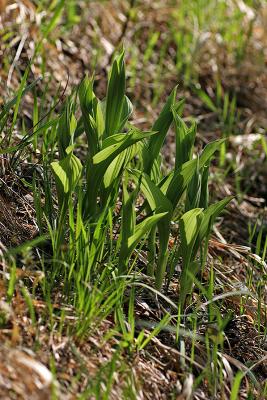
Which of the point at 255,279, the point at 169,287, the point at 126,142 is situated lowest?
the point at 255,279

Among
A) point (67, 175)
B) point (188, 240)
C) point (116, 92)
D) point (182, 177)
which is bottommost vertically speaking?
point (188, 240)

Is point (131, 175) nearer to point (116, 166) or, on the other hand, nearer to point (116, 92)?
point (116, 166)

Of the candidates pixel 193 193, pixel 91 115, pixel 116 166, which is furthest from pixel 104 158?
pixel 193 193

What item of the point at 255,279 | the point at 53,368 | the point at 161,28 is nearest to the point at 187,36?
the point at 161,28

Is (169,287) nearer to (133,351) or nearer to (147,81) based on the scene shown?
(133,351)

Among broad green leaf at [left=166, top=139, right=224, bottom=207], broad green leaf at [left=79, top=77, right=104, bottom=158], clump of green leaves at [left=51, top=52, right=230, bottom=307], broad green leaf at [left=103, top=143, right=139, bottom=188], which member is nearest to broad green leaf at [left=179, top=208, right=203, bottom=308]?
clump of green leaves at [left=51, top=52, right=230, bottom=307]

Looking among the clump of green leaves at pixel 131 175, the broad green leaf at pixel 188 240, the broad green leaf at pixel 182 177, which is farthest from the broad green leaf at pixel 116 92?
the broad green leaf at pixel 188 240

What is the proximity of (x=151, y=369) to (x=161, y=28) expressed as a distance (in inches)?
116

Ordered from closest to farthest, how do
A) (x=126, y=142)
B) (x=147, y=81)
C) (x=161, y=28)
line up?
(x=126, y=142) < (x=147, y=81) < (x=161, y=28)

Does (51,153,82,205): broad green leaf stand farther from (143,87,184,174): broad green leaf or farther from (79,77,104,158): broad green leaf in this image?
(143,87,184,174): broad green leaf

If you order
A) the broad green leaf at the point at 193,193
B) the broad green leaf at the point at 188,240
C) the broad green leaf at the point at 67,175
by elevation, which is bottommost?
the broad green leaf at the point at 188,240

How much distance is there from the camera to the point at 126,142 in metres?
2.00

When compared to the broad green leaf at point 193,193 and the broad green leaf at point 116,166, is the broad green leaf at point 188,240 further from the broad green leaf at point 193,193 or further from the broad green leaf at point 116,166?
the broad green leaf at point 116,166

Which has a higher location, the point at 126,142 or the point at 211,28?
the point at 126,142
